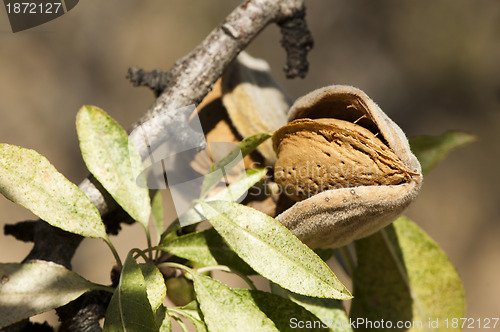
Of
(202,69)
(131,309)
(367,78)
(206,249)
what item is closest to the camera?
(131,309)

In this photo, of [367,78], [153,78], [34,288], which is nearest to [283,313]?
[34,288]

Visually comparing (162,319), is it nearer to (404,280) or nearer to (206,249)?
(206,249)

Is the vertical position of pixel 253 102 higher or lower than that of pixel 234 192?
higher

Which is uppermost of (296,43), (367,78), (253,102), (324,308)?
(367,78)

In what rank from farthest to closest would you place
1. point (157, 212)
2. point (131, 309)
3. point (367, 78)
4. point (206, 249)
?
1. point (367, 78)
2. point (157, 212)
3. point (206, 249)
4. point (131, 309)

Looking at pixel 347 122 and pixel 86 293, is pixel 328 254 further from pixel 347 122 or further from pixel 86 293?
pixel 86 293

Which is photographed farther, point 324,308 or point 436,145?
point 436,145
